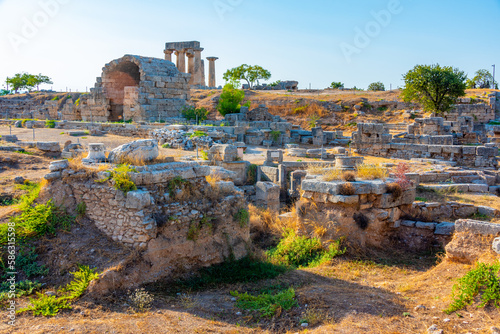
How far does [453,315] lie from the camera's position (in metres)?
5.34

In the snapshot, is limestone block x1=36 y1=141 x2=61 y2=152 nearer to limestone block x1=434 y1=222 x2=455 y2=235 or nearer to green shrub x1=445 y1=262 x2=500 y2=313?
limestone block x1=434 y1=222 x2=455 y2=235

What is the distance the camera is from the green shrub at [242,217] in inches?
311

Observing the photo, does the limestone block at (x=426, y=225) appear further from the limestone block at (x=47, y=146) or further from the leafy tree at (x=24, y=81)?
the leafy tree at (x=24, y=81)

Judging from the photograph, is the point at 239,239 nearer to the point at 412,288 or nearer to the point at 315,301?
the point at 315,301

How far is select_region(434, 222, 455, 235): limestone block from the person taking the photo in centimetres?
863

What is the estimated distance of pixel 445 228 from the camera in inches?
343

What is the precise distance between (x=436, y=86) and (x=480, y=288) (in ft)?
94.2

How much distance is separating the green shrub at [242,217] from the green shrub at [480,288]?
3602mm

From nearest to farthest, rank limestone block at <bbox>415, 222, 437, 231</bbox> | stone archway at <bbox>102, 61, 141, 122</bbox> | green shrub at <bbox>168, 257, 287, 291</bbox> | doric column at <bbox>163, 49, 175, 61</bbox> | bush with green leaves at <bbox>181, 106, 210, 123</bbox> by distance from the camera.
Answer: green shrub at <bbox>168, 257, 287, 291</bbox> < limestone block at <bbox>415, 222, 437, 231</bbox> < bush with green leaves at <bbox>181, 106, 210, 123</bbox> < stone archway at <bbox>102, 61, 141, 122</bbox> < doric column at <bbox>163, 49, 175, 61</bbox>

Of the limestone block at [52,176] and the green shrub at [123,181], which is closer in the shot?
the green shrub at [123,181]

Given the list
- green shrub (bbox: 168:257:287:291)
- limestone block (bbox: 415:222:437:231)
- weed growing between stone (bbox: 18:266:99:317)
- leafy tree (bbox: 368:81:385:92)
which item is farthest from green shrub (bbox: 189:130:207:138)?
leafy tree (bbox: 368:81:385:92)

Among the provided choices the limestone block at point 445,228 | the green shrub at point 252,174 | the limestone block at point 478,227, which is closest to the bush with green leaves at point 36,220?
the limestone block at point 478,227

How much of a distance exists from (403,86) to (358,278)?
99.9ft

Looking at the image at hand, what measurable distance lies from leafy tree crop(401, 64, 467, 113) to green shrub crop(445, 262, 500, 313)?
2815 centimetres
